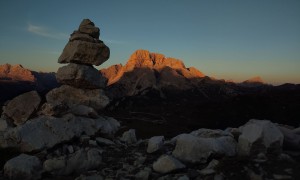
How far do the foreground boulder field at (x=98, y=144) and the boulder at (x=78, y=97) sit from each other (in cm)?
7

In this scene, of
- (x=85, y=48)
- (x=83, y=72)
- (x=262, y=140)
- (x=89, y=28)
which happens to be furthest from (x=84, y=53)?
(x=262, y=140)

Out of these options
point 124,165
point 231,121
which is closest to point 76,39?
point 124,165

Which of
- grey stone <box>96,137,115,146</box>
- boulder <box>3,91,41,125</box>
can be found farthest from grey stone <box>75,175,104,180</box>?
boulder <box>3,91,41,125</box>

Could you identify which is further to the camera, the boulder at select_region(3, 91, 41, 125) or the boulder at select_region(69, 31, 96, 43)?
the boulder at select_region(69, 31, 96, 43)

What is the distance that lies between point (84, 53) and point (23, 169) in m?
10.9

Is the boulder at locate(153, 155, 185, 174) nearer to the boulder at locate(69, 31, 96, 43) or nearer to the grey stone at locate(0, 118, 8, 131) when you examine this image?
the grey stone at locate(0, 118, 8, 131)

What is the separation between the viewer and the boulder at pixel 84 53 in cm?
2225

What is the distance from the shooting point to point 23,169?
529 inches

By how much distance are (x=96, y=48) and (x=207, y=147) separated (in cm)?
1238

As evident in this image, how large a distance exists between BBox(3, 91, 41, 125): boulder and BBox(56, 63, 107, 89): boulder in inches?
92.2

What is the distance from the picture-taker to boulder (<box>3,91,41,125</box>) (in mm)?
20734

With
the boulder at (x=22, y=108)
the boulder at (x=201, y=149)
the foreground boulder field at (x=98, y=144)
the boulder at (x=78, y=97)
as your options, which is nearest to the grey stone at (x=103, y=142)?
the foreground boulder field at (x=98, y=144)

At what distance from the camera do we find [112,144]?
19266 millimetres

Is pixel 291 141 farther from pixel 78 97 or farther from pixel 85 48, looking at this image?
pixel 85 48
